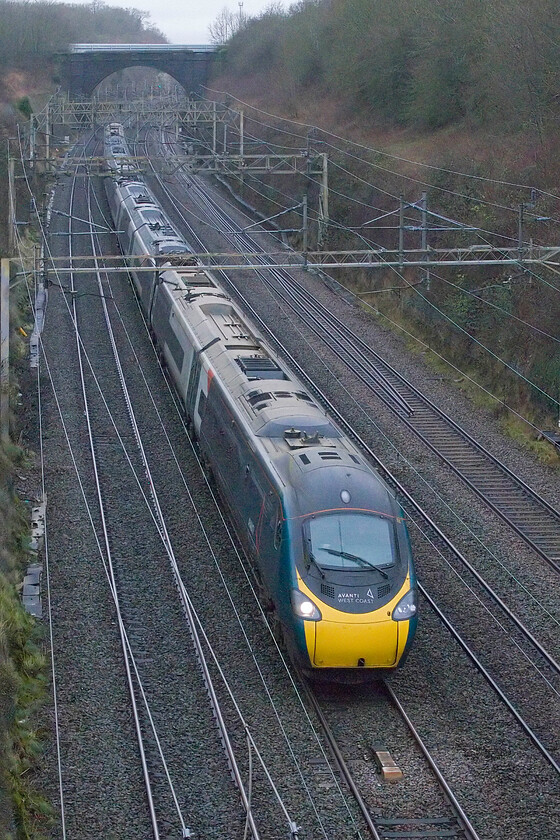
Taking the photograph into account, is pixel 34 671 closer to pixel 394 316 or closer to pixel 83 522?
pixel 83 522

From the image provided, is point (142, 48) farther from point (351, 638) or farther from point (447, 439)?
point (351, 638)

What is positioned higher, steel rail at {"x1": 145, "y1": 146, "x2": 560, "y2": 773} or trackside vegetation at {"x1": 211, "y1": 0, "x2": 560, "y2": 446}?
trackside vegetation at {"x1": 211, "y1": 0, "x2": 560, "y2": 446}

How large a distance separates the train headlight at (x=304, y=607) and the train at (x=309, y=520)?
0.01m

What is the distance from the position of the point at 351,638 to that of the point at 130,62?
73.3m

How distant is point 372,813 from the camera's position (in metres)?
9.97

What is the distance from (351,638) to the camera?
37.9 ft

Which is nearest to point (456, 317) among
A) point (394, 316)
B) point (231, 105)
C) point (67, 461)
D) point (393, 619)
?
point (394, 316)

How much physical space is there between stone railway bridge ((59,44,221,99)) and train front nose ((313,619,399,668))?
7053 centimetres

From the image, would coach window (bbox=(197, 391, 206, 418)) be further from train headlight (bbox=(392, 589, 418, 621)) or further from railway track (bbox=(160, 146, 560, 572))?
train headlight (bbox=(392, 589, 418, 621))

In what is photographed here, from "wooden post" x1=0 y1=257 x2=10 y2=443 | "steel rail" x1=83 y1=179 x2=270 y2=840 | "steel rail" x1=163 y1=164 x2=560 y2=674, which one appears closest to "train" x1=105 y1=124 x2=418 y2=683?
"steel rail" x1=83 y1=179 x2=270 y2=840

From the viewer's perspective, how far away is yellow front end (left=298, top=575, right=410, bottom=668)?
11.6m

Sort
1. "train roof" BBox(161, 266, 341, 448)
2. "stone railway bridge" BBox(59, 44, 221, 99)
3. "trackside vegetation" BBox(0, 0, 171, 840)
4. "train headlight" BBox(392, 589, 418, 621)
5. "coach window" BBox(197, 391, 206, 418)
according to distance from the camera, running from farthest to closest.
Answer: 1. "stone railway bridge" BBox(59, 44, 221, 99)
2. "coach window" BBox(197, 391, 206, 418)
3. "train roof" BBox(161, 266, 341, 448)
4. "train headlight" BBox(392, 589, 418, 621)
5. "trackside vegetation" BBox(0, 0, 171, 840)

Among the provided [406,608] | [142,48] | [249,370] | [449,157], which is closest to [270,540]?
[406,608]

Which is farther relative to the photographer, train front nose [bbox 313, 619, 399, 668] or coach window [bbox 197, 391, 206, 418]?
coach window [bbox 197, 391, 206, 418]
